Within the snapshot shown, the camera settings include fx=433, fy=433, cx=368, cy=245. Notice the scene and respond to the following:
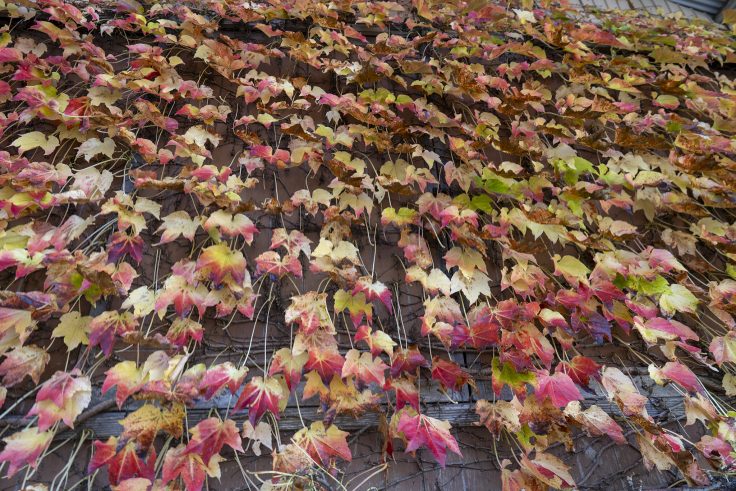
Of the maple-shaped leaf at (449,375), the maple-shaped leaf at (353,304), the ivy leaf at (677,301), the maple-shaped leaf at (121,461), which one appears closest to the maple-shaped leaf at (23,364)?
the maple-shaped leaf at (121,461)

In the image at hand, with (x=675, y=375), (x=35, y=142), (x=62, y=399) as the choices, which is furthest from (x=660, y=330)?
(x=35, y=142)

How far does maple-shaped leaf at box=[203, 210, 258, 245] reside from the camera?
1.35 metres

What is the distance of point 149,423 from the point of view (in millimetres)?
1132

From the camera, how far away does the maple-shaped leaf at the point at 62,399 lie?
1085 mm

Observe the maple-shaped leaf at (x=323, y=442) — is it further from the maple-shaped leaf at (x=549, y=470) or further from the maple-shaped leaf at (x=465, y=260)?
the maple-shaped leaf at (x=465, y=260)

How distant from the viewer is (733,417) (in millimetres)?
1385

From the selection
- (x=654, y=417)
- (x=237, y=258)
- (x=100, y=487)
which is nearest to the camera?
(x=100, y=487)

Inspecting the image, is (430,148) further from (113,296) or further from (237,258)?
(113,296)

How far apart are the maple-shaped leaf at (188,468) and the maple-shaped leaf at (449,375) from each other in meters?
0.66

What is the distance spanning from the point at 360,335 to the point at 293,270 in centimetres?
28

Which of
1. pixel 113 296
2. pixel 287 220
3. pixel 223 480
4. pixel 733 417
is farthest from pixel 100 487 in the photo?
pixel 733 417

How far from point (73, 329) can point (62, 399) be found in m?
0.22

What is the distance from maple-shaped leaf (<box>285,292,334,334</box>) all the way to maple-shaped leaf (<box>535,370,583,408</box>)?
0.64 meters

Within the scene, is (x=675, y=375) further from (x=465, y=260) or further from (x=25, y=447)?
(x=25, y=447)
